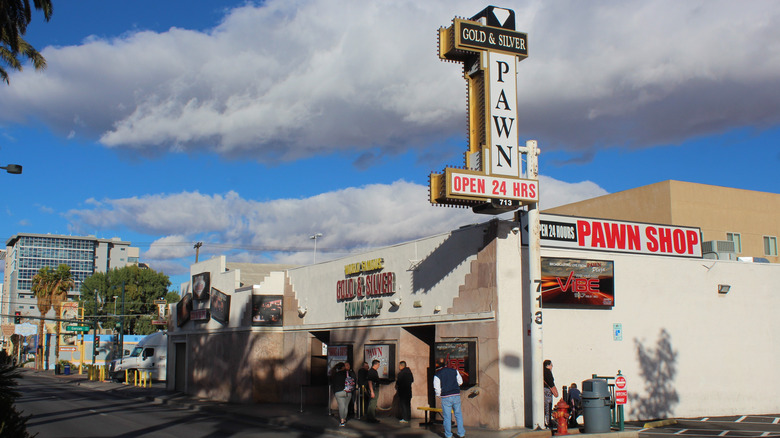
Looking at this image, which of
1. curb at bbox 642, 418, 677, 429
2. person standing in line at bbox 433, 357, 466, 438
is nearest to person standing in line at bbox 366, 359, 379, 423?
person standing in line at bbox 433, 357, 466, 438

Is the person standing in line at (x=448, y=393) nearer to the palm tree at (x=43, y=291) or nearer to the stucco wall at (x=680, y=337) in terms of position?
the stucco wall at (x=680, y=337)

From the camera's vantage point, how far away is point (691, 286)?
19984 mm

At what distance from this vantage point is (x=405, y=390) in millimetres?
18672

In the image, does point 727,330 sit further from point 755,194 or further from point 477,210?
point 755,194

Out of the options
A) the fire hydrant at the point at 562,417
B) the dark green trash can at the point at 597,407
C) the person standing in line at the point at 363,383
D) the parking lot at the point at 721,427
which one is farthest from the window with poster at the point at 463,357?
the parking lot at the point at 721,427

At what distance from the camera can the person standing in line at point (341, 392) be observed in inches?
727

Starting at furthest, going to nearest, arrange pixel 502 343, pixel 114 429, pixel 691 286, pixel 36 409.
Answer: pixel 36 409, pixel 691 286, pixel 114 429, pixel 502 343

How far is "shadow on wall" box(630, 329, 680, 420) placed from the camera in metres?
18.7

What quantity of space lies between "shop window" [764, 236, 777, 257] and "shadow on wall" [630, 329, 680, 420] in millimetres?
18769

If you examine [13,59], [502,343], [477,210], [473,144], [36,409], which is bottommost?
[36,409]

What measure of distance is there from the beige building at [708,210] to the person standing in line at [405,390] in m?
18.1

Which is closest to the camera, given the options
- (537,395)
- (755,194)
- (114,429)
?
(537,395)

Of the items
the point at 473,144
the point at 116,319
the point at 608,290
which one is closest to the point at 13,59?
the point at 473,144

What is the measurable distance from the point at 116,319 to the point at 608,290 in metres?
79.6
